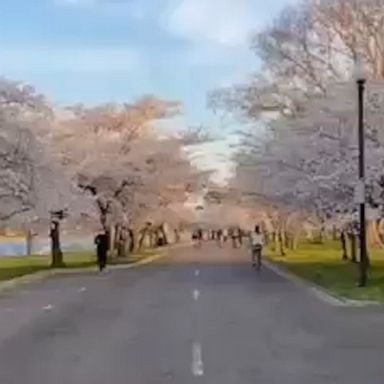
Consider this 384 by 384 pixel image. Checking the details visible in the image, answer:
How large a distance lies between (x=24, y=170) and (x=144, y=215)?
34464mm

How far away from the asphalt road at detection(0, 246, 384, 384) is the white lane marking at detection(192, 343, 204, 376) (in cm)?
1

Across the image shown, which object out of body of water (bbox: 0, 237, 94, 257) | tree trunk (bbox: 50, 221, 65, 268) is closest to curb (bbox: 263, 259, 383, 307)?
tree trunk (bbox: 50, 221, 65, 268)

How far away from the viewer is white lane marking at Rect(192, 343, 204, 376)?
12.1 m

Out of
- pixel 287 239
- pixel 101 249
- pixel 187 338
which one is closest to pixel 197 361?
pixel 187 338

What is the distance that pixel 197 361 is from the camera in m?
13.2

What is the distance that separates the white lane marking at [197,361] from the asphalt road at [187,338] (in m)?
0.01

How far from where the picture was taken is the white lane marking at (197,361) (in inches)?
478

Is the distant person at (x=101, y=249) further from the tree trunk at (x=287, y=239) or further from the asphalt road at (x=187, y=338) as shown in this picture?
the tree trunk at (x=287, y=239)

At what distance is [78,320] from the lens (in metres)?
19.6

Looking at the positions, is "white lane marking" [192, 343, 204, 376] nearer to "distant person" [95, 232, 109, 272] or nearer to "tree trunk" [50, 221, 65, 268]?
"distant person" [95, 232, 109, 272]

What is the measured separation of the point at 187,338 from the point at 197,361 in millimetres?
2888

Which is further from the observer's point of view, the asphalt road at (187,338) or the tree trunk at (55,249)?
the tree trunk at (55,249)

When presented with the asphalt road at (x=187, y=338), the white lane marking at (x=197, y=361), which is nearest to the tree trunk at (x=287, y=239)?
the asphalt road at (x=187, y=338)

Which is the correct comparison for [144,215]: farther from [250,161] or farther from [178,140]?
[250,161]
